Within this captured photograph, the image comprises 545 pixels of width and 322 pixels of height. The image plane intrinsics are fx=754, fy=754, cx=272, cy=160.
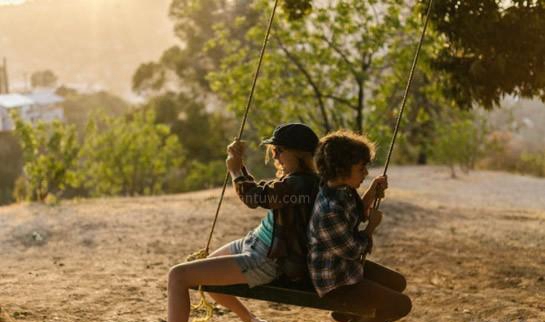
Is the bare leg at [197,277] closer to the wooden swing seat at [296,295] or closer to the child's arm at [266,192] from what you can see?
the wooden swing seat at [296,295]

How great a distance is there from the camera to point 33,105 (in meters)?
38.4

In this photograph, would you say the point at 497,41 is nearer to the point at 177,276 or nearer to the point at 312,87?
the point at 177,276

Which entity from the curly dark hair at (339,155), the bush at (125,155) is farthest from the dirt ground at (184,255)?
the bush at (125,155)

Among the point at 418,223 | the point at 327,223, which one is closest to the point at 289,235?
the point at 327,223

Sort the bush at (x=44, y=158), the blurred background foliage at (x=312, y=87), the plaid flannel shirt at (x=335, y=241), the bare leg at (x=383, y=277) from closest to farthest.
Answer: the plaid flannel shirt at (x=335, y=241)
the bare leg at (x=383, y=277)
the blurred background foliage at (x=312, y=87)
the bush at (x=44, y=158)

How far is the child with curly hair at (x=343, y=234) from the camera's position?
3617 mm

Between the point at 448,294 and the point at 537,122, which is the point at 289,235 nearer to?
→ the point at 448,294

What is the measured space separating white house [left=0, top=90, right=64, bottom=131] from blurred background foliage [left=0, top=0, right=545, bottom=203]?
200 centimetres

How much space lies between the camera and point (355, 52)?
1375 cm

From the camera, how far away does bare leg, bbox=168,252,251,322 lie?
387 cm

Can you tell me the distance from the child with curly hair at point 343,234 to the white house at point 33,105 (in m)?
32.1

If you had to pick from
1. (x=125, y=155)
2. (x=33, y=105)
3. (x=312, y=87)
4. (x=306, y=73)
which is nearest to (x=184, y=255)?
(x=306, y=73)

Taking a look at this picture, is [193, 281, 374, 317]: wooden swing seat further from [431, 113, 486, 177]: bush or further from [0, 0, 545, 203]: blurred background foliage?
[431, 113, 486, 177]: bush

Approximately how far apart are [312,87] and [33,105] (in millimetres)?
27152
